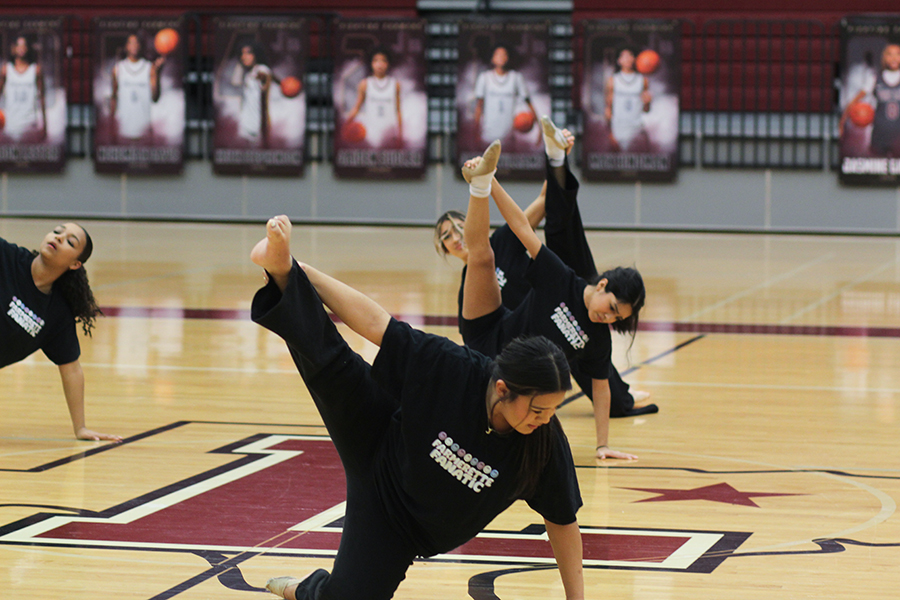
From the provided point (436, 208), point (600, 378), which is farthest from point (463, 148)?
point (600, 378)

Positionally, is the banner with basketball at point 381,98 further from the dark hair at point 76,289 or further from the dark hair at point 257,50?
the dark hair at point 76,289

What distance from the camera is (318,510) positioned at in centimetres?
441

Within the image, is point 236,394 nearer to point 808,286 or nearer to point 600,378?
point 600,378

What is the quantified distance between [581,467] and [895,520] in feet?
4.14

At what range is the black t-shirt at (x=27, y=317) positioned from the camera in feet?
16.8

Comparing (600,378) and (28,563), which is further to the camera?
(600,378)

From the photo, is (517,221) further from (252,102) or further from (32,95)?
(32,95)

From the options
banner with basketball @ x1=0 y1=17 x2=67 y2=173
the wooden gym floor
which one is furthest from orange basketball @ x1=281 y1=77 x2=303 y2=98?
the wooden gym floor

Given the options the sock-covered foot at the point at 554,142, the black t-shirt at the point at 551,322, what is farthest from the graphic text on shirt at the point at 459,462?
the sock-covered foot at the point at 554,142

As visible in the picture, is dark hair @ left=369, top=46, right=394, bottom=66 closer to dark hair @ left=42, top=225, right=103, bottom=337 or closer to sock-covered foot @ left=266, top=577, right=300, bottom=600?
dark hair @ left=42, top=225, right=103, bottom=337

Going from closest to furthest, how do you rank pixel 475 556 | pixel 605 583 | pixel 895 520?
pixel 605 583
pixel 475 556
pixel 895 520

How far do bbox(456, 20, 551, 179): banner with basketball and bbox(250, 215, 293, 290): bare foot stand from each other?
537 inches

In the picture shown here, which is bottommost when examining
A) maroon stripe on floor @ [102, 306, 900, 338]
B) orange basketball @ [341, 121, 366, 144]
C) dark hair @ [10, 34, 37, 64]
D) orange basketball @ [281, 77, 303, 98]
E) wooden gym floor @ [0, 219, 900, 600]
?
wooden gym floor @ [0, 219, 900, 600]

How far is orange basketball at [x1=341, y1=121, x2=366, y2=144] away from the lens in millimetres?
16734
